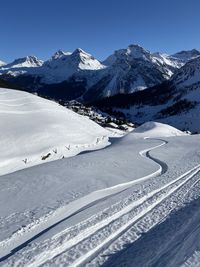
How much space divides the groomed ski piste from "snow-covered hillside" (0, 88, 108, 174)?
13014 mm

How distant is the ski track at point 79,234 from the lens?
10.8 metres

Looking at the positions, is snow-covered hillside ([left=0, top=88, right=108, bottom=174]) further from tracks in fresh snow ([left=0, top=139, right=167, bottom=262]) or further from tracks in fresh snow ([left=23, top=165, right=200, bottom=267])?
tracks in fresh snow ([left=23, top=165, right=200, bottom=267])

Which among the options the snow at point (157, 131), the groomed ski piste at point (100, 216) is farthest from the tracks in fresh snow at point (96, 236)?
the snow at point (157, 131)

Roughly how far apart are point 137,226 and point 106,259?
288 cm

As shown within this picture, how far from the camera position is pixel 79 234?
12.5m

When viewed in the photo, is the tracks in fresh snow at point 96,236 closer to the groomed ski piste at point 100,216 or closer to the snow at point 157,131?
the groomed ski piste at point 100,216

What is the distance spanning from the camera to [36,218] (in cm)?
1439

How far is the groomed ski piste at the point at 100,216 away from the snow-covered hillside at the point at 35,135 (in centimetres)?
1301

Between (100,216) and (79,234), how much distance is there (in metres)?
2.01

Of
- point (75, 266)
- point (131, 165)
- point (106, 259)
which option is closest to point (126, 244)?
point (106, 259)

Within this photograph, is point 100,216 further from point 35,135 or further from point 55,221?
point 35,135

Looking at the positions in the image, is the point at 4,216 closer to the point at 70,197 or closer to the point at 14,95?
the point at 70,197

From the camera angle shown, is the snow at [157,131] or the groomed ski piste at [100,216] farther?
the snow at [157,131]

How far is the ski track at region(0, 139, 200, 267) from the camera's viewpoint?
35.5 feet
